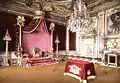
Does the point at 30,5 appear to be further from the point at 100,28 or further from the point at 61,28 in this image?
the point at 100,28

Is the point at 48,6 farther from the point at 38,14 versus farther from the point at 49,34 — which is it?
the point at 49,34

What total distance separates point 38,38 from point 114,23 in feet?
15.5

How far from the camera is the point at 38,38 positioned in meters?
8.16

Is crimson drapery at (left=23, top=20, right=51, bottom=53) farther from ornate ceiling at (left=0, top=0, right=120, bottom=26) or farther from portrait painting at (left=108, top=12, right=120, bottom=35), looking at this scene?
portrait painting at (left=108, top=12, right=120, bottom=35)

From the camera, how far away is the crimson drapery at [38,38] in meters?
7.67

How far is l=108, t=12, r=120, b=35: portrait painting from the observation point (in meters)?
7.04

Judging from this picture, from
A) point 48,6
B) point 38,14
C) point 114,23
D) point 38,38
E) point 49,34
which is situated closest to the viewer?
point 114,23

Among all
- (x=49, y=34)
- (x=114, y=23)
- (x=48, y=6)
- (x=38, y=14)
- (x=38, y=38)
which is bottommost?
(x=38, y=38)

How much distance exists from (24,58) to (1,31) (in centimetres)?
194

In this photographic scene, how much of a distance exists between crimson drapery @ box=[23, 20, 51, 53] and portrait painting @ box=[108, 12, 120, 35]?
158 inches

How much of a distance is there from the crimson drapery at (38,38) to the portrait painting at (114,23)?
4010mm

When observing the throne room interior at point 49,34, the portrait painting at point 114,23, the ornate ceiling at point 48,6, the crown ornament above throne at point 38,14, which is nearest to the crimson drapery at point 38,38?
the throne room interior at point 49,34

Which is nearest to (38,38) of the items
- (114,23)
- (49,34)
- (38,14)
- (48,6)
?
(49,34)

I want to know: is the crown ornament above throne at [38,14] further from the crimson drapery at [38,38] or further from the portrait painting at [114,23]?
the portrait painting at [114,23]
